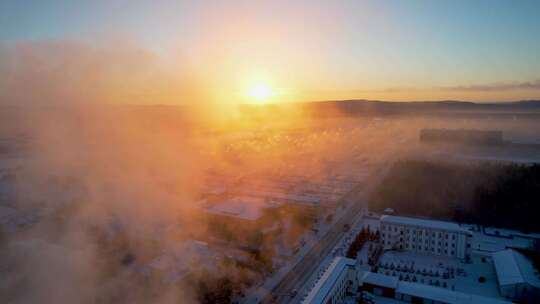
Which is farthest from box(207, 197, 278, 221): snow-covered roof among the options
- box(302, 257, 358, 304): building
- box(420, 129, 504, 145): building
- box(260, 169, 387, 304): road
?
box(420, 129, 504, 145): building

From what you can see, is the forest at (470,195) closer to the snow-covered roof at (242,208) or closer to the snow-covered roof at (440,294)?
the snow-covered roof at (242,208)

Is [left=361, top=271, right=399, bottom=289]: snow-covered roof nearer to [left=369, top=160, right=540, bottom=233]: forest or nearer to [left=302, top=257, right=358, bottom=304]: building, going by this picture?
[left=302, top=257, right=358, bottom=304]: building

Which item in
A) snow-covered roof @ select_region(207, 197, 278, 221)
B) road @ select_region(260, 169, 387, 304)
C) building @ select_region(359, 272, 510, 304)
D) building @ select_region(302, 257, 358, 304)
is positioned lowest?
road @ select_region(260, 169, 387, 304)

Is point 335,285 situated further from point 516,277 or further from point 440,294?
point 516,277

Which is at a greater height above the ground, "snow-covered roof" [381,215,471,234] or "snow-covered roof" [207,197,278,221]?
"snow-covered roof" [207,197,278,221]

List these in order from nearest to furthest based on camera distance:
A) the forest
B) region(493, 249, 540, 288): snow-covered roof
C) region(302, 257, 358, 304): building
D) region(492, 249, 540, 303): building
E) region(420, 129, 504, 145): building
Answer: region(302, 257, 358, 304): building, region(492, 249, 540, 303): building, region(493, 249, 540, 288): snow-covered roof, the forest, region(420, 129, 504, 145): building

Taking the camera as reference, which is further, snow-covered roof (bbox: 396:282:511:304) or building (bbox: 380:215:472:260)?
building (bbox: 380:215:472:260)

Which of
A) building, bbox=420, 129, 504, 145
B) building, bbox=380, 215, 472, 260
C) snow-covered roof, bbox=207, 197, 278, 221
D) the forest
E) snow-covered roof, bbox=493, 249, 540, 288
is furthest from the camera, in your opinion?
building, bbox=420, 129, 504, 145
